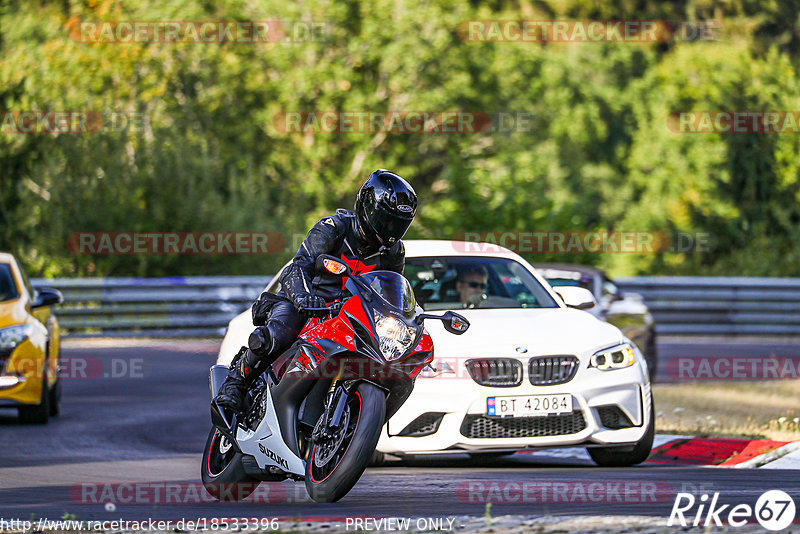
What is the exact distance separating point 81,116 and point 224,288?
569 cm

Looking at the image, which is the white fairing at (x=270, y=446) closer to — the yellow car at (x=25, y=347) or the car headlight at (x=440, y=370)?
the car headlight at (x=440, y=370)

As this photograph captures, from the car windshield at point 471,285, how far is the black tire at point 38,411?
415 cm

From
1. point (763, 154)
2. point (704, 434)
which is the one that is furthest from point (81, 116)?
point (704, 434)

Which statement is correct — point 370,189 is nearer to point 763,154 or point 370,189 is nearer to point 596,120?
point 763,154

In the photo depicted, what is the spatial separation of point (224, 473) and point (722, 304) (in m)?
20.3


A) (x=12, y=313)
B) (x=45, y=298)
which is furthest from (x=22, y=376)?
(x=45, y=298)

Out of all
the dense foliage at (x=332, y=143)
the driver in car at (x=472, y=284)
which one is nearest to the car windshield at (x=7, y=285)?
the driver in car at (x=472, y=284)

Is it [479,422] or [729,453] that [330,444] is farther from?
[729,453]

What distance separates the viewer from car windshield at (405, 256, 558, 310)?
10.4 metres

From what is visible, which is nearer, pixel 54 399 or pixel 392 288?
pixel 392 288

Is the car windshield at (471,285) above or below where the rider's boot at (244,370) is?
below

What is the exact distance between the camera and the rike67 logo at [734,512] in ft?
22.5

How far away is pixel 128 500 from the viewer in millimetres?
8117

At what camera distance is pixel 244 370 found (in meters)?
7.64
